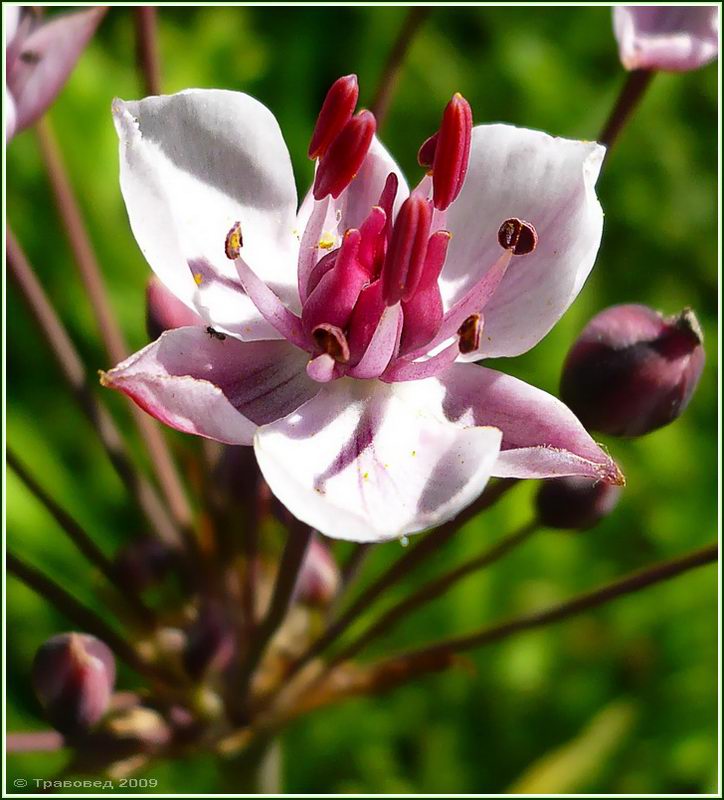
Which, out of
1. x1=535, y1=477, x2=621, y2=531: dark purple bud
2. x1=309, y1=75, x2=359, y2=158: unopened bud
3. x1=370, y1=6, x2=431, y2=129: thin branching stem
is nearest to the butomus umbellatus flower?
x1=309, y1=75, x2=359, y2=158: unopened bud

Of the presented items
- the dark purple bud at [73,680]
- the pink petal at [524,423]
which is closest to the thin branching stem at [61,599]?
the dark purple bud at [73,680]

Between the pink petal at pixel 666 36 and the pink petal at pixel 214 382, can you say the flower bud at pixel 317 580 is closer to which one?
the pink petal at pixel 214 382

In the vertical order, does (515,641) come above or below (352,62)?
below

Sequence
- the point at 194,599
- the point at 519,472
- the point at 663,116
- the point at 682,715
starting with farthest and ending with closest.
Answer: the point at 663,116, the point at 682,715, the point at 194,599, the point at 519,472

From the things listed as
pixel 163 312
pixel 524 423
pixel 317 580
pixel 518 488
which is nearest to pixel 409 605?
pixel 317 580

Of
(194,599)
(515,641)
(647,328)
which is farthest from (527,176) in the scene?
(515,641)

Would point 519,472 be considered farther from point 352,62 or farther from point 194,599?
point 352,62

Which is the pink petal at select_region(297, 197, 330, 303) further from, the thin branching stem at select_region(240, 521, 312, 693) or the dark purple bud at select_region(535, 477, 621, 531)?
the dark purple bud at select_region(535, 477, 621, 531)
